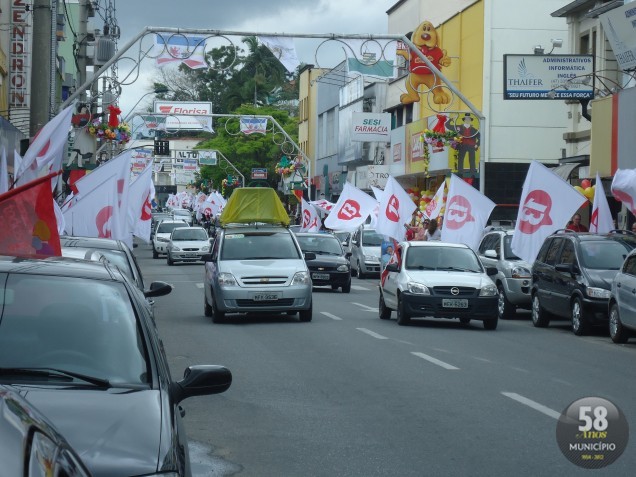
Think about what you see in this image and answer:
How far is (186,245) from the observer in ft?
169

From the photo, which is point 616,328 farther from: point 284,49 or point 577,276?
point 284,49

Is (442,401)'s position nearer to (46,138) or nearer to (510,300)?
(46,138)

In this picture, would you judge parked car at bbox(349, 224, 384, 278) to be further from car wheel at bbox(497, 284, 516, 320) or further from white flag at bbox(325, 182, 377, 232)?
car wheel at bbox(497, 284, 516, 320)

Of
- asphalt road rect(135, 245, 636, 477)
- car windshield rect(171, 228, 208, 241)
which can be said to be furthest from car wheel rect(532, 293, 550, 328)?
car windshield rect(171, 228, 208, 241)

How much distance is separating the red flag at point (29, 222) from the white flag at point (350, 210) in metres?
28.0

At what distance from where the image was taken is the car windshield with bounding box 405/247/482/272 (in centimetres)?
2244

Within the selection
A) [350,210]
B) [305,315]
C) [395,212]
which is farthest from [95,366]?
[350,210]

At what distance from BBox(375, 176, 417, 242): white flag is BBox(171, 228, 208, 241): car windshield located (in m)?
19.6

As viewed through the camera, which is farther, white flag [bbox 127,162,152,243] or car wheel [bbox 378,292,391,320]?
white flag [bbox 127,162,152,243]

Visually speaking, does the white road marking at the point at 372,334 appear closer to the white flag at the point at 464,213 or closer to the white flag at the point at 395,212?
the white flag at the point at 464,213

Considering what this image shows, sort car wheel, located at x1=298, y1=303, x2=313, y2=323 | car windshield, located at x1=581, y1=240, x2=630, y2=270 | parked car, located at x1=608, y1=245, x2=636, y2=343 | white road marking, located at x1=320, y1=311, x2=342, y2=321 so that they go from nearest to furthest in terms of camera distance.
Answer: parked car, located at x1=608, y1=245, x2=636, y2=343 < car windshield, located at x1=581, y1=240, x2=630, y2=270 < car wheel, located at x1=298, y1=303, x2=313, y2=323 < white road marking, located at x1=320, y1=311, x2=342, y2=321

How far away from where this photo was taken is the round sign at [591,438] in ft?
27.0

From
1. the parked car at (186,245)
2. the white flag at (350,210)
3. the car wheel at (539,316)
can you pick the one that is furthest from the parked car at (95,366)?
the parked car at (186,245)

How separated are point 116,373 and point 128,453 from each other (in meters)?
1.08
